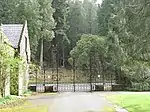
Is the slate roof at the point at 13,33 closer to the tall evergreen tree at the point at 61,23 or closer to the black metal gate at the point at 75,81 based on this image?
the black metal gate at the point at 75,81

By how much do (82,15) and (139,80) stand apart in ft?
148

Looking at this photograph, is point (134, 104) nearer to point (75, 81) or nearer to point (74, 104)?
point (74, 104)

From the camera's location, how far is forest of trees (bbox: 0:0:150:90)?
866 inches

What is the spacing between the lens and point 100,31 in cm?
7794

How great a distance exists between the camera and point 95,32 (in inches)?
3474

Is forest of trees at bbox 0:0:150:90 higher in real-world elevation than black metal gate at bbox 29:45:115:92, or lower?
higher

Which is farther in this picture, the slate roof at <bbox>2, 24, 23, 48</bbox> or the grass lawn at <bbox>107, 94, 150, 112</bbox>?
the slate roof at <bbox>2, 24, 23, 48</bbox>

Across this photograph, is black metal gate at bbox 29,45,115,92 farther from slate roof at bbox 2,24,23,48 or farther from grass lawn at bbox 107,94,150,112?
grass lawn at bbox 107,94,150,112

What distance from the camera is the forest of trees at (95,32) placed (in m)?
22.0

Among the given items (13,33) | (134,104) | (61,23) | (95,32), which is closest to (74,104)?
(134,104)

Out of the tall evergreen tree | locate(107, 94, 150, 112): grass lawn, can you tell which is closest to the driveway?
locate(107, 94, 150, 112): grass lawn

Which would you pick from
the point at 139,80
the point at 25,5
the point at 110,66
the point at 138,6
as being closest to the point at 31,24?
the point at 25,5

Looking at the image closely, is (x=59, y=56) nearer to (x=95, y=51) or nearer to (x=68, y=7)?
(x=68, y=7)

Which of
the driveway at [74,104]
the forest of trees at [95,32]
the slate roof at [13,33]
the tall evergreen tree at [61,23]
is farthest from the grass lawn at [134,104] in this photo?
the tall evergreen tree at [61,23]
